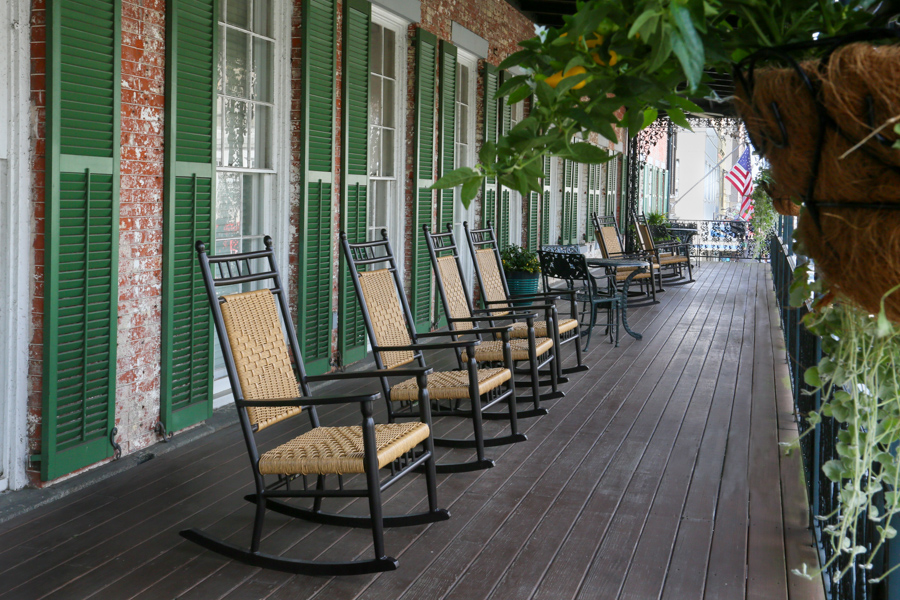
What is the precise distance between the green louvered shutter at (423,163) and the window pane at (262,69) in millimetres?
2112

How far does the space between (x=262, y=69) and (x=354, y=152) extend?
1083 mm

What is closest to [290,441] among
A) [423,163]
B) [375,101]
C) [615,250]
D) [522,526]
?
[522,526]

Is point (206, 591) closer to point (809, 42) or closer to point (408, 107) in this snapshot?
point (809, 42)

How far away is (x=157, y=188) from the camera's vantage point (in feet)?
13.1

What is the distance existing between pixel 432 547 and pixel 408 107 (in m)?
4.80

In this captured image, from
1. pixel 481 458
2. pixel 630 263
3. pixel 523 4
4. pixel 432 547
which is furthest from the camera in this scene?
pixel 523 4

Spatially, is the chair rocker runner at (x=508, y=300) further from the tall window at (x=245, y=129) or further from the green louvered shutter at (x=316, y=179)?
the tall window at (x=245, y=129)

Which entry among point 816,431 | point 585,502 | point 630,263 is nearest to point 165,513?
point 585,502

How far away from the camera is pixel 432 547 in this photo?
303 cm

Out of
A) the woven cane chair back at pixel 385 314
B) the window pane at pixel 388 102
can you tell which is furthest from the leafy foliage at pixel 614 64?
the window pane at pixel 388 102

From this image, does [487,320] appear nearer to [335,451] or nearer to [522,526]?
[522,526]

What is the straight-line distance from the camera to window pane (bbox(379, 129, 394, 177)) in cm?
678

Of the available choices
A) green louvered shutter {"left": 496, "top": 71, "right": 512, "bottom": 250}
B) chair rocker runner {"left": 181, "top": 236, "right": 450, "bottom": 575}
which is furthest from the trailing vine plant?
green louvered shutter {"left": 496, "top": 71, "right": 512, "bottom": 250}

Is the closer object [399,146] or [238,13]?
[238,13]
